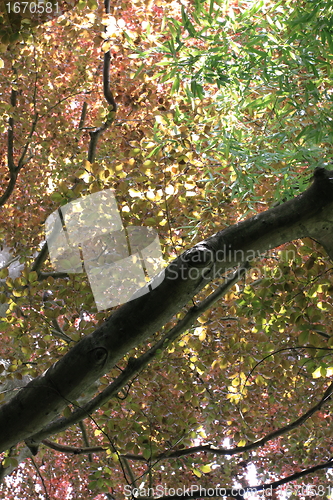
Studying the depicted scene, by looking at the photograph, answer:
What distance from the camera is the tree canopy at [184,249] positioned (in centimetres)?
235

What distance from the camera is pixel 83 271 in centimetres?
507

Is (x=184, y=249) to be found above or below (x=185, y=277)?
above

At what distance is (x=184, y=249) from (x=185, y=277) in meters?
2.35

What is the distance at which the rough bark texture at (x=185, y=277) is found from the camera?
86.4 inches

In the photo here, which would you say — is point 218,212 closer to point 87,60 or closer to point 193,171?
point 193,171

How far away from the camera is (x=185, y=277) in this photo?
7.22ft

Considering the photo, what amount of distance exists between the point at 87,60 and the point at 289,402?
6.10m

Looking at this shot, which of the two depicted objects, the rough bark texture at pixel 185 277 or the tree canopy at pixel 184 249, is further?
the tree canopy at pixel 184 249

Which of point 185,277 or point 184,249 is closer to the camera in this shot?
point 185,277

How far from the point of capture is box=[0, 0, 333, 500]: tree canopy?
2354 mm

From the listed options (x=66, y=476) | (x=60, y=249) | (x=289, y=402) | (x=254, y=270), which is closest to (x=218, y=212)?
(x=254, y=270)

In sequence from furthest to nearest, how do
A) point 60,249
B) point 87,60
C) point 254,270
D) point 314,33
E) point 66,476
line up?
point 66,476
point 87,60
point 60,249
point 254,270
point 314,33

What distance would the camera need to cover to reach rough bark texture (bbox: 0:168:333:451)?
219 cm

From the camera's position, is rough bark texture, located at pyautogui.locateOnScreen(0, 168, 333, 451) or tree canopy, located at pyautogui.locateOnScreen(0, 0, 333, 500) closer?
rough bark texture, located at pyautogui.locateOnScreen(0, 168, 333, 451)
